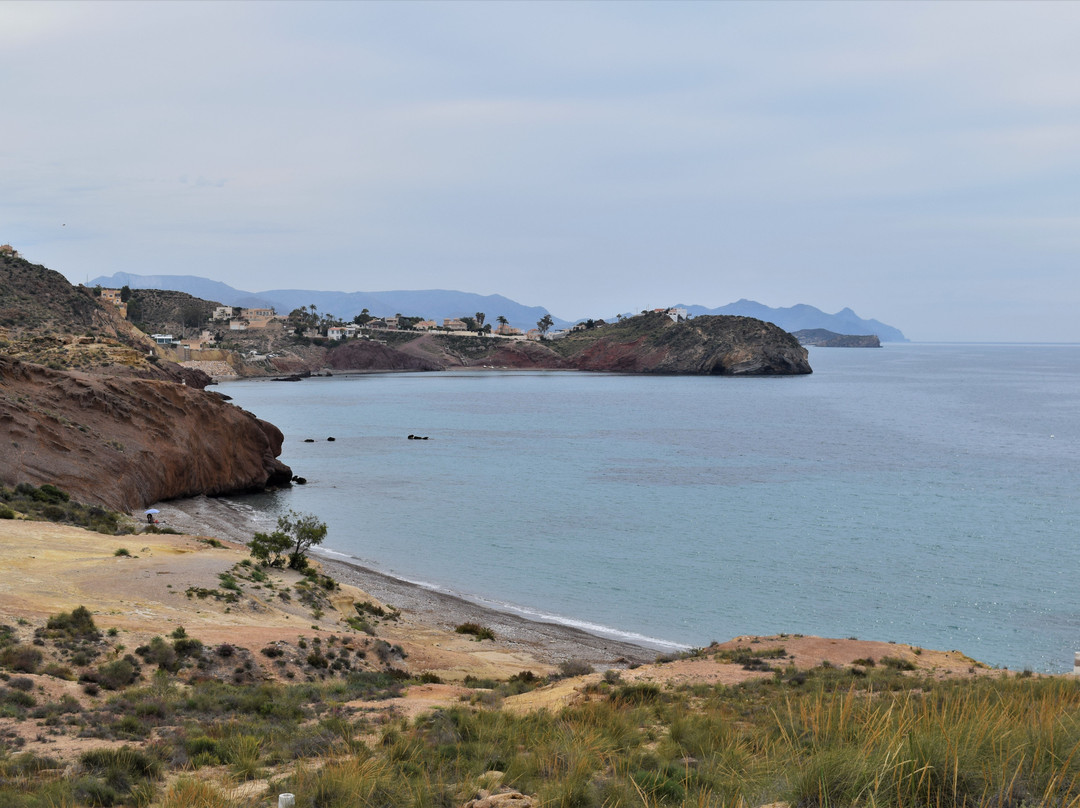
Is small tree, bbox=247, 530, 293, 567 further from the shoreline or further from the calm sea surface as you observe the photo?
the calm sea surface

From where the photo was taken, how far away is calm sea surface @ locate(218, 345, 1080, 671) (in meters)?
24.5

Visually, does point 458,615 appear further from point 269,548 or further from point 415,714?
point 415,714

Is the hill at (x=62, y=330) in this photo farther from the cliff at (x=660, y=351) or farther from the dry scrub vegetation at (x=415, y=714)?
the cliff at (x=660, y=351)

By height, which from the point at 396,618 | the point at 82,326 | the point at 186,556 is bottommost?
the point at 396,618

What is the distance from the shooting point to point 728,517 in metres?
37.5

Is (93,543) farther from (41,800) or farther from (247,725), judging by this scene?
(41,800)

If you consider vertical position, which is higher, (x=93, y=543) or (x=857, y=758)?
(x=857, y=758)

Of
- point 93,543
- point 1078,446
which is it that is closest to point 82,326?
point 93,543

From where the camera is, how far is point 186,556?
2102cm

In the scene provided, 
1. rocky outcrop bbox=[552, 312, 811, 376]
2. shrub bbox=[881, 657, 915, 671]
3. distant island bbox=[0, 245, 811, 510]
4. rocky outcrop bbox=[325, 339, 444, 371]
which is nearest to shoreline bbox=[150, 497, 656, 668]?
distant island bbox=[0, 245, 811, 510]

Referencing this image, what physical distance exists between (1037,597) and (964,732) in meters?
24.6

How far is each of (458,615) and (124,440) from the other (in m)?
20.3

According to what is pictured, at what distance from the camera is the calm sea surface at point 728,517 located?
2450 centimetres

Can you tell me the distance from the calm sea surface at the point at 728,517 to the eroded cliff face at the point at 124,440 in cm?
294
